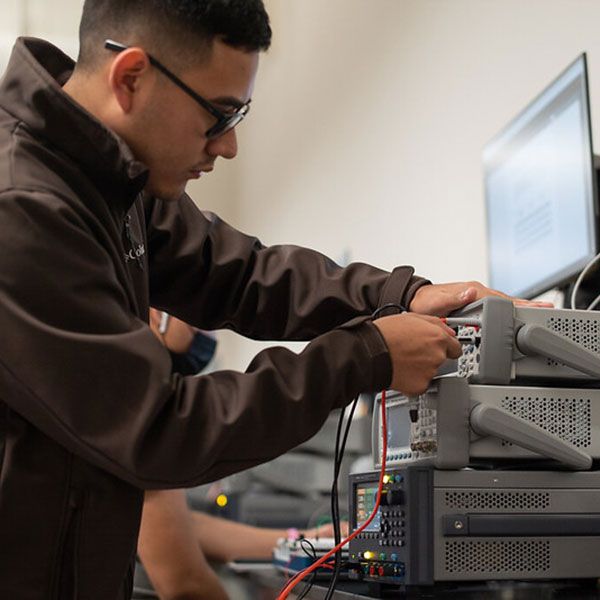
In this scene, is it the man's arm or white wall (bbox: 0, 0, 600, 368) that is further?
white wall (bbox: 0, 0, 600, 368)

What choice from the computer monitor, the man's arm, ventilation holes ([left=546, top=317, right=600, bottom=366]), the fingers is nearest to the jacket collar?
the fingers

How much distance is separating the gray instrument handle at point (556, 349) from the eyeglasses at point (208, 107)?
1.48ft

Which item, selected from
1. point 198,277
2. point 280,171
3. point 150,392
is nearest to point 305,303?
point 198,277

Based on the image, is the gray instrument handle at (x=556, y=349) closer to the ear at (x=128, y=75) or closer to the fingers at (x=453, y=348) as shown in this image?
the fingers at (x=453, y=348)

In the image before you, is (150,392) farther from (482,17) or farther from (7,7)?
(7,7)

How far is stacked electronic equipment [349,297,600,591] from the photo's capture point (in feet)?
4.12

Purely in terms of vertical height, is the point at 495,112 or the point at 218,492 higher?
the point at 495,112

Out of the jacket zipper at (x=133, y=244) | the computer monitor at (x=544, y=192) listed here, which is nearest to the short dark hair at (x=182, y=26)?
the jacket zipper at (x=133, y=244)

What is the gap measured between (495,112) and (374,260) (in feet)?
3.48

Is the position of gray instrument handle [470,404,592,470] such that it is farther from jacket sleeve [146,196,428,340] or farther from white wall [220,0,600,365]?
white wall [220,0,600,365]

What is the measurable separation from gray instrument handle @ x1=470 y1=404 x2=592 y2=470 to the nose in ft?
1.51

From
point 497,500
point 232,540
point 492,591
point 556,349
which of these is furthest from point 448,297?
point 232,540

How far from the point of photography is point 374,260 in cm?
382

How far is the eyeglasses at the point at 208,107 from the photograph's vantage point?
49.2 inches
